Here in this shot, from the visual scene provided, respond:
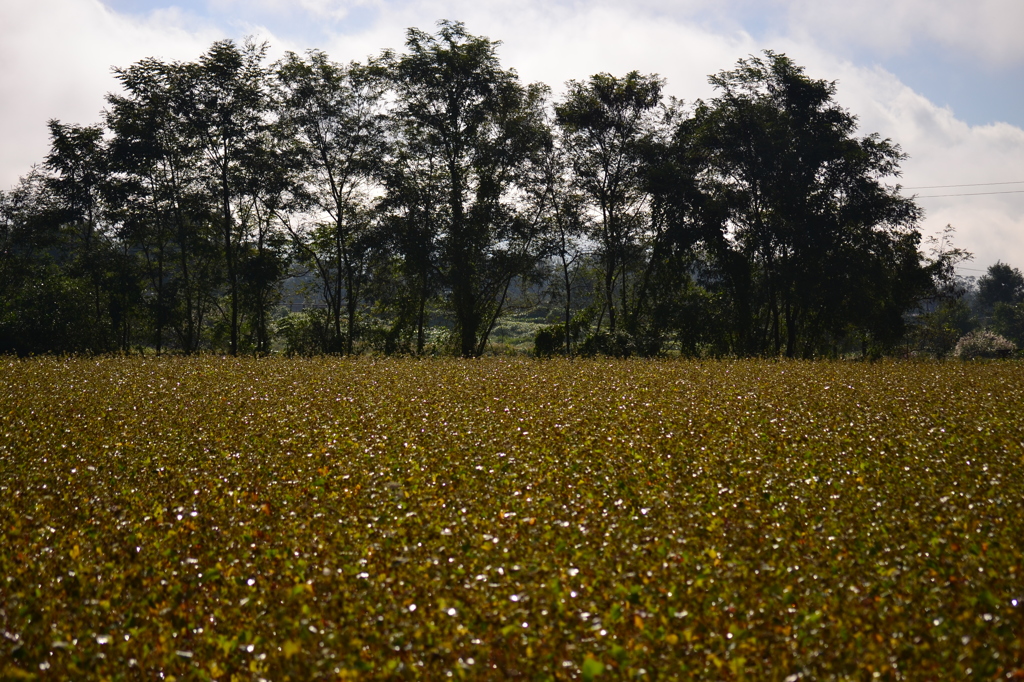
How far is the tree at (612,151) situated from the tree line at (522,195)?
0.08 metres

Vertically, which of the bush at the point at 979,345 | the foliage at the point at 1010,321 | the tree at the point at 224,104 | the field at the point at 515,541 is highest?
the tree at the point at 224,104

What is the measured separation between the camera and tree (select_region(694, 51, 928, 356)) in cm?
3622

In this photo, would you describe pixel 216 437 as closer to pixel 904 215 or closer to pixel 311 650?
pixel 311 650

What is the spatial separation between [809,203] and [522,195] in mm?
14051

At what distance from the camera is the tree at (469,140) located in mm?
35562

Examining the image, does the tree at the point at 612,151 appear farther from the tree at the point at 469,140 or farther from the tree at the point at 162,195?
the tree at the point at 162,195

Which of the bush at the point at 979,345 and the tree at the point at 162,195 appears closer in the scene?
the tree at the point at 162,195

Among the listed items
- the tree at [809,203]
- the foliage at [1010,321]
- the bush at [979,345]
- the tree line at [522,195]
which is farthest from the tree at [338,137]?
the foliage at [1010,321]

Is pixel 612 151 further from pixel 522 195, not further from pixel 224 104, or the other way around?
pixel 224 104

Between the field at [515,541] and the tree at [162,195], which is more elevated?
the tree at [162,195]

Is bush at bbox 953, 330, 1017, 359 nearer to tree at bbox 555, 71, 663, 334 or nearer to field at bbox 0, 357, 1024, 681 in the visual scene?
tree at bbox 555, 71, 663, 334

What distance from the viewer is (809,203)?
3644cm

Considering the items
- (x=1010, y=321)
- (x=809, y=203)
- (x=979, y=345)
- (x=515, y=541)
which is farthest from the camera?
(x=1010, y=321)

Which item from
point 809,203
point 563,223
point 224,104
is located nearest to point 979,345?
point 809,203
